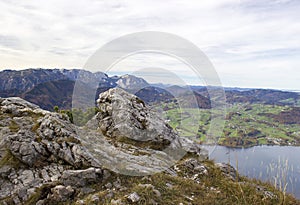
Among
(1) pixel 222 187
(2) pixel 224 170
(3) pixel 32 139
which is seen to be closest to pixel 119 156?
(3) pixel 32 139

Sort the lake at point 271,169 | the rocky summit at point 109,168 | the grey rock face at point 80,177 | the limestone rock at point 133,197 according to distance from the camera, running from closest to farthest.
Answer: the lake at point 271,169
the limestone rock at point 133,197
the rocky summit at point 109,168
the grey rock face at point 80,177

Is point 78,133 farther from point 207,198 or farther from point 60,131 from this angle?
point 207,198

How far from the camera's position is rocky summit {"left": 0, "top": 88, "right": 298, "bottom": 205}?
8180 millimetres

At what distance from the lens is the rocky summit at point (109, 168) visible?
8180 mm

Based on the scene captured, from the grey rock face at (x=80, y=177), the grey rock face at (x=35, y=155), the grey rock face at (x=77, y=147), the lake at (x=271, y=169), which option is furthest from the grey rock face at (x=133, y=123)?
the grey rock face at (x=80, y=177)

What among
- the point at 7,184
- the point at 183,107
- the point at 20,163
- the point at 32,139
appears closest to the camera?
the point at 7,184

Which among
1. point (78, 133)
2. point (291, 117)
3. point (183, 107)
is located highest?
point (183, 107)

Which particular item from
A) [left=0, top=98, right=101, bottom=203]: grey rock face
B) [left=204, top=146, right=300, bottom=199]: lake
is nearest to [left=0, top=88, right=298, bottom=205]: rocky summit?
[left=0, top=98, right=101, bottom=203]: grey rock face

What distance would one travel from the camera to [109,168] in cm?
965

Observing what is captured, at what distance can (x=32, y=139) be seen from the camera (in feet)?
35.4

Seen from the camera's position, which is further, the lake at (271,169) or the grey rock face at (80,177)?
the grey rock face at (80,177)

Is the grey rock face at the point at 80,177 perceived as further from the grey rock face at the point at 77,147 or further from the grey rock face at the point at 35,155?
the grey rock face at the point at 35,155

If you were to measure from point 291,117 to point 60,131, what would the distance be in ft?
763

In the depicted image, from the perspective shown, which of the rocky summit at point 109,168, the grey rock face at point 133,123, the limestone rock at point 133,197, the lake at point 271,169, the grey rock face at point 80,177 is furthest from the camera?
the grey rock face at point 133,123
